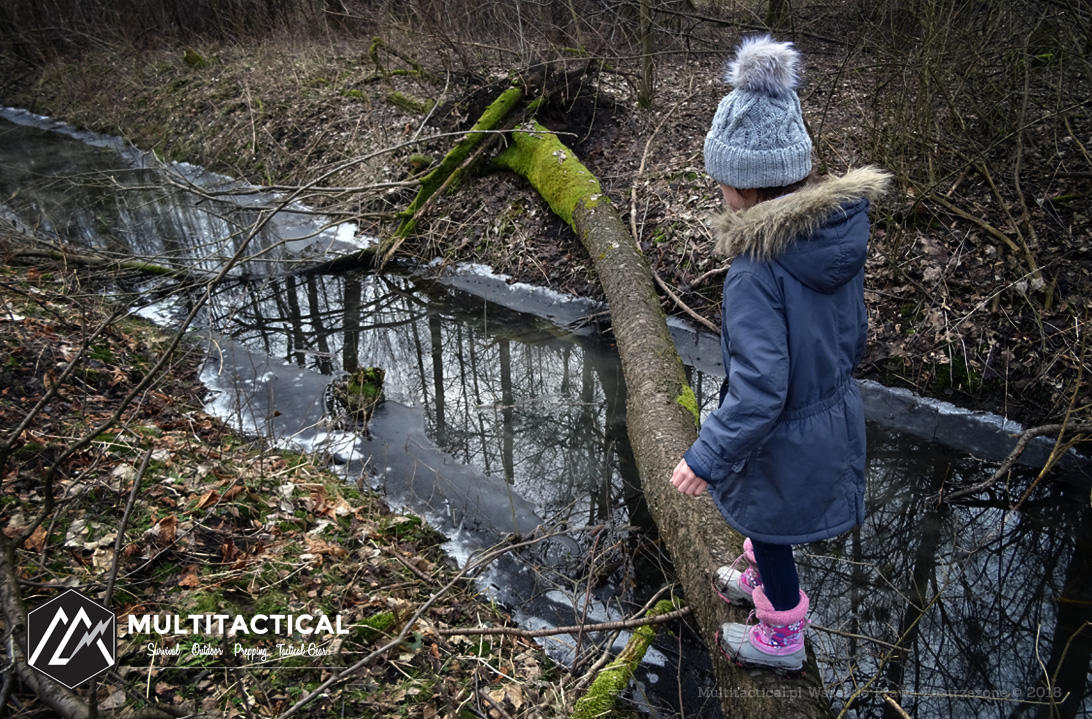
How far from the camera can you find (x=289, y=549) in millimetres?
3273

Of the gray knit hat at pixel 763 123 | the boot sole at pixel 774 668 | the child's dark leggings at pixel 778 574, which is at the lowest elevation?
the boot sole at pixel 774 668

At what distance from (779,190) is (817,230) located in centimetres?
22

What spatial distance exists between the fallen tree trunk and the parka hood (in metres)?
1.40

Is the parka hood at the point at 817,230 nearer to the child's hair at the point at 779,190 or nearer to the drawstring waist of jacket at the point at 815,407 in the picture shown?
the child's hair at the point at 779,190

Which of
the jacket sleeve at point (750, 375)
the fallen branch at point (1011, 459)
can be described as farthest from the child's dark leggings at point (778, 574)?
the fallen branch at point (1011, 459)

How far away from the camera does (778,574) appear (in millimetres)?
2252

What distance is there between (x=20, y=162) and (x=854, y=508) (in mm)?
16563

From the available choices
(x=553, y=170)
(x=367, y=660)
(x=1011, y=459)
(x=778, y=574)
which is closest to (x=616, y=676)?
(x=778, y=574)

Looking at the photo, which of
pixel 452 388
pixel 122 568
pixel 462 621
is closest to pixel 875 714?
pixel 462 621

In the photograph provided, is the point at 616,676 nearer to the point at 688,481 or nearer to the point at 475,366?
the point at 688,481

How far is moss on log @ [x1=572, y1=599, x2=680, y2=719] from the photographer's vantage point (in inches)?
105

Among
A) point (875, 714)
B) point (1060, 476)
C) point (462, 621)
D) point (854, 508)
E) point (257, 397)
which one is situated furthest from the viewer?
point (257, 397)

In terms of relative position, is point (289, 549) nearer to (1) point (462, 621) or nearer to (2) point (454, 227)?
(1) point (462, 621)

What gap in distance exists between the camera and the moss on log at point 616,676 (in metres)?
2.68
